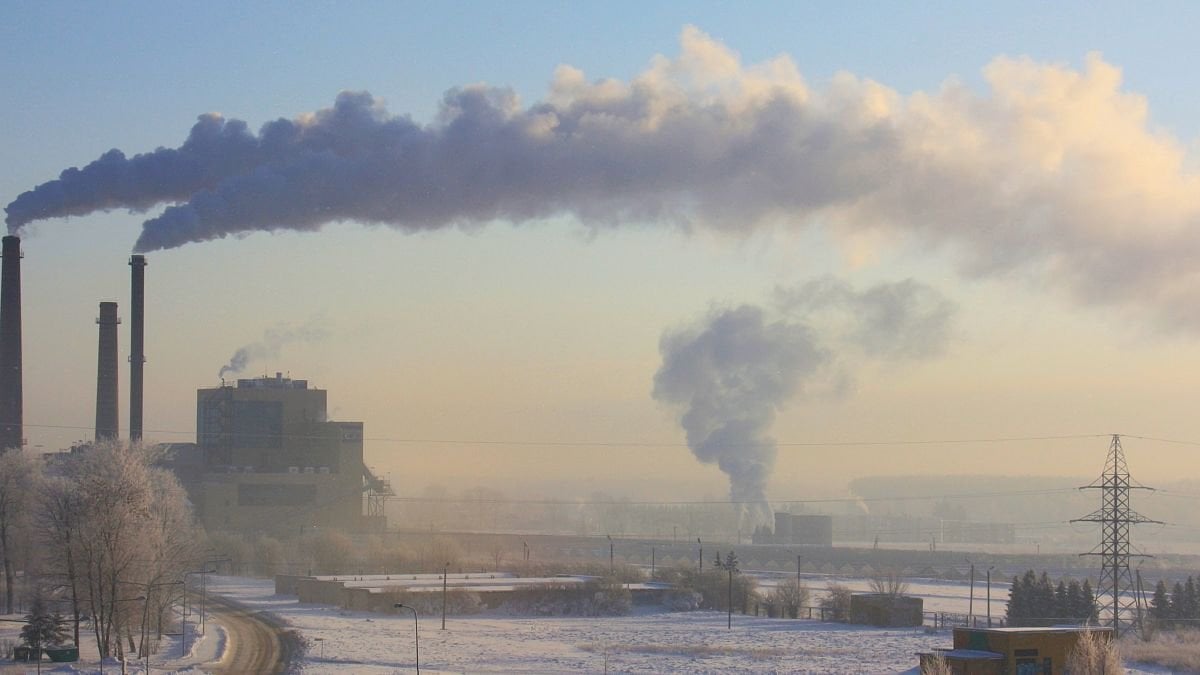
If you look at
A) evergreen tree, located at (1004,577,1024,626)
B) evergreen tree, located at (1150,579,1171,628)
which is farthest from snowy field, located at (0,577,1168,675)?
evergreen tree, located at (1150,579,1171,628)

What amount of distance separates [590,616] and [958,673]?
128 ft

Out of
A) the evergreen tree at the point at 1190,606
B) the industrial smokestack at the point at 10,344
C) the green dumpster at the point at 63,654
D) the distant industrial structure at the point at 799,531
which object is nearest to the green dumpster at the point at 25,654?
the green dumpster at the point at 63,654

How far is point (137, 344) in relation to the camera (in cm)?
8650

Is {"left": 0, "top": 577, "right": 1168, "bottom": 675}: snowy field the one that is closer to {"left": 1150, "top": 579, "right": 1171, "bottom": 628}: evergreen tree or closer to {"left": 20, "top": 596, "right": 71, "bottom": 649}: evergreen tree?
{"left": 20, "top": 596, "right": 71, "bottom": 649}: evergreen tree

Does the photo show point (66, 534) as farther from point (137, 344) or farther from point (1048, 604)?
point (1048, 604)

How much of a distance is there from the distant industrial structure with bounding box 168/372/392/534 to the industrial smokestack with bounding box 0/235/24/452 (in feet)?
100

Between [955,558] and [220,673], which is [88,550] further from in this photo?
[955,558]

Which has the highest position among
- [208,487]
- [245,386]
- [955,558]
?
[245,386]

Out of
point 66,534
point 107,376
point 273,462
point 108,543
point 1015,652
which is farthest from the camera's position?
point 273,462

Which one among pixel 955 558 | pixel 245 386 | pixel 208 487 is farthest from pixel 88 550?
pixel 955 558

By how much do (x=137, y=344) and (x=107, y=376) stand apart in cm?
451

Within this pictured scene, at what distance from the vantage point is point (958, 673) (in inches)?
1483

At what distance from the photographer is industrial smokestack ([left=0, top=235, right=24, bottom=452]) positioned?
7581cm

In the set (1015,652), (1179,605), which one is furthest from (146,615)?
(1179,605)
